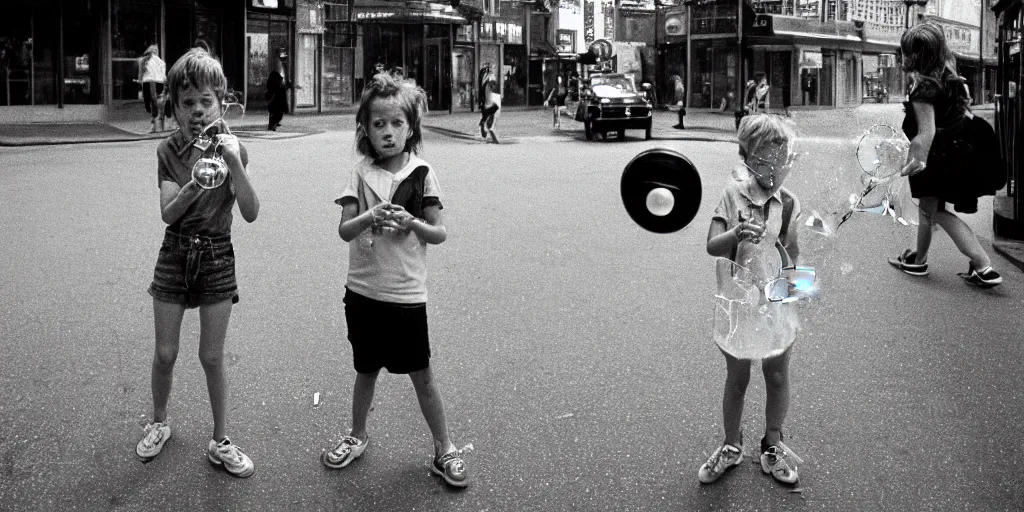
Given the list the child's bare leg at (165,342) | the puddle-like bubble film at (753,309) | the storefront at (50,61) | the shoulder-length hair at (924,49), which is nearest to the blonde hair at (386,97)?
the child's bare leg at (165,342)

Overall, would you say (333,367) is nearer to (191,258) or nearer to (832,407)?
(191,258)

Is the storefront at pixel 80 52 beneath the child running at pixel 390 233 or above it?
above

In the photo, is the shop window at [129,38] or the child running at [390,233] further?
the shop window at [129,38]

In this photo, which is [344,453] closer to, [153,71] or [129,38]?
[153,71]

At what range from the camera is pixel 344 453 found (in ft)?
14.5

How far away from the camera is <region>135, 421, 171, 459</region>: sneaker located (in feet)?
14.8

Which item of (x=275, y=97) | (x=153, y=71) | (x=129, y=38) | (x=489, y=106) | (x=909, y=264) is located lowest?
(x=909, y=264)

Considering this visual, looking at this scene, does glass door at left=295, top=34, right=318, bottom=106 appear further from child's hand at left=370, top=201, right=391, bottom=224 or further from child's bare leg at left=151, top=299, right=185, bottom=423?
child's hand at left=370, top=201, right=391, bottom=224

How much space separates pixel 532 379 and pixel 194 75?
241cm

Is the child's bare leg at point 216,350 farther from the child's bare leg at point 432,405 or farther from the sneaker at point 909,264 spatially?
the sneaker at point 909,264

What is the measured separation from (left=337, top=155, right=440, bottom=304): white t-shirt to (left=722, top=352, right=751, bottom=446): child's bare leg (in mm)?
1121

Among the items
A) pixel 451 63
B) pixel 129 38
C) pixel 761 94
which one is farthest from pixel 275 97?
pixel 451 63

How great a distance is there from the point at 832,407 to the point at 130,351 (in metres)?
3.62

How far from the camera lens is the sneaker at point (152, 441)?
451cm
